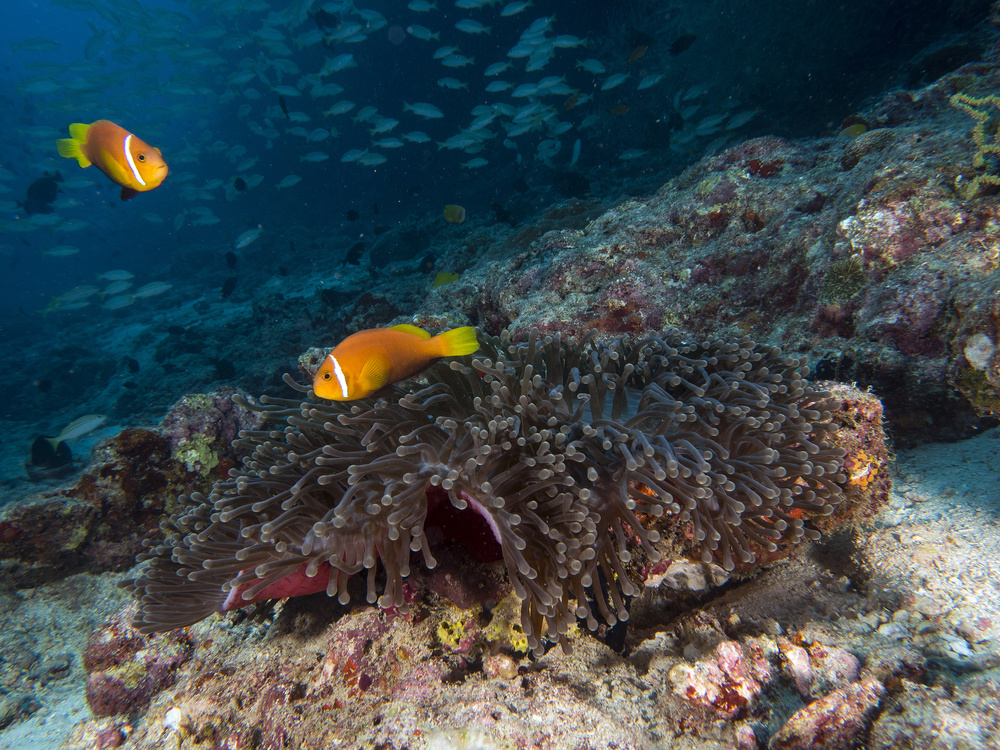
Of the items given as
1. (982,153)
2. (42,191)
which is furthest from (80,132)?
(42,191)

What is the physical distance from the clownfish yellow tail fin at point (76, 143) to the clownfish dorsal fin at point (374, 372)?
138 inches

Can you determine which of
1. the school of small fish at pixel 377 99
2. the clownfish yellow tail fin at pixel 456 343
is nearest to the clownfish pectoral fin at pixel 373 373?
the clownfish yellow tail fin at pixel 456 343

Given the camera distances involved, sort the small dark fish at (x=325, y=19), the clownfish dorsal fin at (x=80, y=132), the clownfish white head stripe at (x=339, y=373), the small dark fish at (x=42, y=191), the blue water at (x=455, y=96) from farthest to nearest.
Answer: the small dark fish at (x=325, y=19)
the small dark fish at (x=42, y=191)
the blue water at (x=455, y=96)
the clownfish dorsal fin at (x=80, y=132)
the clownfish white head stripe at (x=339, y=373)

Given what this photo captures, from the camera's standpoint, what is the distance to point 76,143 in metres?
3.80

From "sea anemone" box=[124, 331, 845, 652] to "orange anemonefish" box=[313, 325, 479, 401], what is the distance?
0.62 feet

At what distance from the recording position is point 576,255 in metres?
4.63

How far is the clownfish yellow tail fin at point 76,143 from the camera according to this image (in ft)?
12.1

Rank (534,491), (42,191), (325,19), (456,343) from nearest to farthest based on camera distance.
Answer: (534,491) → (456,343) → (42,191) → (325,19)

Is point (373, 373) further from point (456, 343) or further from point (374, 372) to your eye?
point (456, 343)

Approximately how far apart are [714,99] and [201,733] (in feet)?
67.6

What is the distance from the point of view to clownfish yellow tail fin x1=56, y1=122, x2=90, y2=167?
368 centimetres

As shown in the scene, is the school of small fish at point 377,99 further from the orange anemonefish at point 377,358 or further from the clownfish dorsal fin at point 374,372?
the clownfish dorsal fin at point 374,372

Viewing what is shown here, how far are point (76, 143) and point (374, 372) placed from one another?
3.84m

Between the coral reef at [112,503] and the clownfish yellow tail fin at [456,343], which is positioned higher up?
the clownfish yellow tail fin at [456,343]
